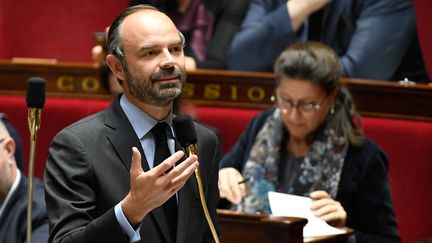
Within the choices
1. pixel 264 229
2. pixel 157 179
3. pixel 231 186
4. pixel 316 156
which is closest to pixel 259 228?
pixel 264 229

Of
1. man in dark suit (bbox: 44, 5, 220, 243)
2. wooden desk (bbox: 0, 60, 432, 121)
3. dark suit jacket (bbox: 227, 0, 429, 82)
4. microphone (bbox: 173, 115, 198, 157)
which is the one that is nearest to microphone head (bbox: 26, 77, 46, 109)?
man in dark suit (bbox: 44, 5, 220, 243)

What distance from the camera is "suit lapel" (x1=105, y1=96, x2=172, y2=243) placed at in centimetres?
143

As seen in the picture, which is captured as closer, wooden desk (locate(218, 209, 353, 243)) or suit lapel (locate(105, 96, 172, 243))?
suit lapel (locate(105, 96, 172, 243))

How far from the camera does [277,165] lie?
7.67ft

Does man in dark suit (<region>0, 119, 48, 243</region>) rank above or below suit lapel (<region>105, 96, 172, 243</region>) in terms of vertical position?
below

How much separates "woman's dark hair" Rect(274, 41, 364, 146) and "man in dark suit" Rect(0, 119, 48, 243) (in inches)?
24.3

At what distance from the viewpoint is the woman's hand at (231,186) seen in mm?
2191

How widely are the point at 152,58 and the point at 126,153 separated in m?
0.14

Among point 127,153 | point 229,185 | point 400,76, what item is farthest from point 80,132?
point 400,76

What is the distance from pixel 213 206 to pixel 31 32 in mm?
1986

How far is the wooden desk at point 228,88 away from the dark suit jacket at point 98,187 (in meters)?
1.12

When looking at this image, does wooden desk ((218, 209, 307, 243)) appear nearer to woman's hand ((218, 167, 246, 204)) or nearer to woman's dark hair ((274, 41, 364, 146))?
woman's hand ((218, 167, 246, 204))

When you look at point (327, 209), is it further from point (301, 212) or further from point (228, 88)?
point (228, 88)

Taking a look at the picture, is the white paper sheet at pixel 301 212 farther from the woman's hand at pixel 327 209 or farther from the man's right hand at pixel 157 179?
the man's right hand at pixel 157 179
